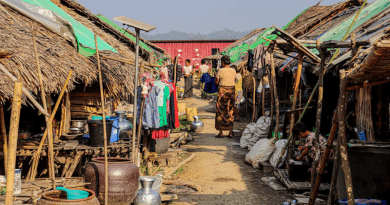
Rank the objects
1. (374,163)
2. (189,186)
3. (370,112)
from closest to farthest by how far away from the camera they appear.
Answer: (374,163) < (370,112) < (189,186)

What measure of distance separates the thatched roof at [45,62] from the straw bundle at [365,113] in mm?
4336

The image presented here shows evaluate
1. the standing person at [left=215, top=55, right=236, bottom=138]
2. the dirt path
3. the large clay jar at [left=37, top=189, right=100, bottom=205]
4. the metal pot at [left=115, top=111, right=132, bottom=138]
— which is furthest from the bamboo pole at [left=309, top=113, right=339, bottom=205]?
the standing person at [left=215, top=55, right=236, bottom=138]

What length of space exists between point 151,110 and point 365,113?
390cm

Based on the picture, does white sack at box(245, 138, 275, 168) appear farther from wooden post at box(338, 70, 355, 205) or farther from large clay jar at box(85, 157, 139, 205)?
wooden post at box(338, 70, 355, 205)

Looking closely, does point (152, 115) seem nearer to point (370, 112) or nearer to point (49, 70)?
point (49, 70)

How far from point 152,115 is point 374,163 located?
4.43 m

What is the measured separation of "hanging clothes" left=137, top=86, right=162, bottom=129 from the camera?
8398 millimetres

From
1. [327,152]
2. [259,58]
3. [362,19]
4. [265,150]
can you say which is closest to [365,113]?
[327,152]

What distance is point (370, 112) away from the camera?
21.6ft

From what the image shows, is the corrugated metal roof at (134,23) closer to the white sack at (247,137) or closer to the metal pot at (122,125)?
the metal pot at (122,125)

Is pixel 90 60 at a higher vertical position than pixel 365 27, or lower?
lower

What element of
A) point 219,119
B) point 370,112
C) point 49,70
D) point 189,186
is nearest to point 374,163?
point 370,112

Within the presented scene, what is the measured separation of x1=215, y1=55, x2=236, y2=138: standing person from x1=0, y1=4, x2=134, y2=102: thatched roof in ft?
10.9

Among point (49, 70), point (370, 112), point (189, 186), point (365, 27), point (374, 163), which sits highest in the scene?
point (365, 27)
